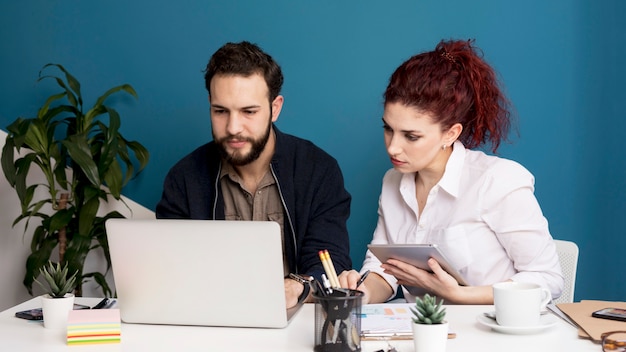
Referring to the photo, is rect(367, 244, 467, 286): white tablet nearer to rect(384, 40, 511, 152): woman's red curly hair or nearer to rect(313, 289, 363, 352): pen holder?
rect(313, 289, 363, 352): pen holder

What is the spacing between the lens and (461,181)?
7.72 feet

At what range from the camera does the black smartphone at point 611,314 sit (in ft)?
5.45

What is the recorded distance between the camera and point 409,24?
10.2 feet

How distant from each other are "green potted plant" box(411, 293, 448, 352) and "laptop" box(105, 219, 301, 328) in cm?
31

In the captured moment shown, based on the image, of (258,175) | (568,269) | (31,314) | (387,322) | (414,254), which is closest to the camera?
(387,322)

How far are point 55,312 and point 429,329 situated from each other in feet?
2.76

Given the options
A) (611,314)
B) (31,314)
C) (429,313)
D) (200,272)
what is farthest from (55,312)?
(611,314)


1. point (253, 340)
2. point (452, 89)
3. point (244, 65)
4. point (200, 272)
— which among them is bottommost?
point (253, 340)

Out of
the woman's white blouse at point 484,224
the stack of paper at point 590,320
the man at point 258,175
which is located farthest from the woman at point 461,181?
the stack of paper at point 590,320

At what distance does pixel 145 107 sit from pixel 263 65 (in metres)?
0.94

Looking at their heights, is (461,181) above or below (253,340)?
above

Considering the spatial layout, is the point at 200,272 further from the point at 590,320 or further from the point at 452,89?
the point at 452,89

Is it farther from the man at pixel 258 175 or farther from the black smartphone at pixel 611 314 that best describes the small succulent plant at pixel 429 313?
the man at pixel 258 175

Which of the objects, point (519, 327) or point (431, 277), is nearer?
point (519, 327)
